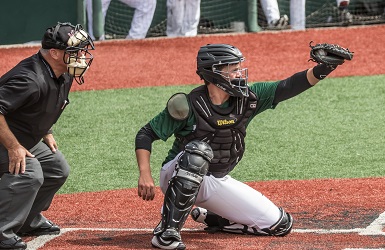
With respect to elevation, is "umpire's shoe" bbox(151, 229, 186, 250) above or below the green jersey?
below

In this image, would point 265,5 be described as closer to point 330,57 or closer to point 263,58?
point 263,58

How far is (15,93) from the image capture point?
5.50m

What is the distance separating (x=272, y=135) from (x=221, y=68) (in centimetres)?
399

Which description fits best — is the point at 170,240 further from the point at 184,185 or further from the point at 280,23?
the point at 280,23

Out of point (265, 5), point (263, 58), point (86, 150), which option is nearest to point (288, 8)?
point (265, 5)

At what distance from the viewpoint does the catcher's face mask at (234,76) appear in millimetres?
5656

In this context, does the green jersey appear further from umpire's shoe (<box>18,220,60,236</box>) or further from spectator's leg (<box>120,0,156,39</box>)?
spectator's leg (<box>120,0,156,39</box>)

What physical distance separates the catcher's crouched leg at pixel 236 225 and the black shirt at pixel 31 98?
1.17 m

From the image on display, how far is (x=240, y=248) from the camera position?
5.41 meters

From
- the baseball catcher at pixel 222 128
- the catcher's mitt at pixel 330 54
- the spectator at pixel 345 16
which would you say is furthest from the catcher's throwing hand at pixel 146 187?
the spectator at pixel 345 16

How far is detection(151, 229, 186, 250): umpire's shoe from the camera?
5395 millimetres

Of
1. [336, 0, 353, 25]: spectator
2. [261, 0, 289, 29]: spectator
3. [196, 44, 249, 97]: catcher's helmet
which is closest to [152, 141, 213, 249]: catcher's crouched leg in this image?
[196, 44, 249, 97]: catcher's helmet

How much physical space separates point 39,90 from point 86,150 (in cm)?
366

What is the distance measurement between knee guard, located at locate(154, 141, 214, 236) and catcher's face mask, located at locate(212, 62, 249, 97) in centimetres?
42
